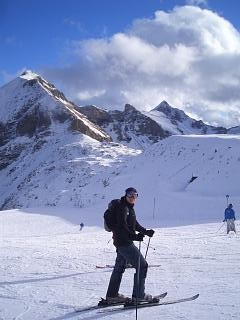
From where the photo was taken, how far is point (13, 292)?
837 cm

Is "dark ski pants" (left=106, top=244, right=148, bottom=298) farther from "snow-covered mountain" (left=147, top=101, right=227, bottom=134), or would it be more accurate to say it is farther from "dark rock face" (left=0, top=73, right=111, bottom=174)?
"snow-covered mountain" (left=147, top=101, right=227, bottom=134)

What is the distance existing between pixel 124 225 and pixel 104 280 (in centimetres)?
307

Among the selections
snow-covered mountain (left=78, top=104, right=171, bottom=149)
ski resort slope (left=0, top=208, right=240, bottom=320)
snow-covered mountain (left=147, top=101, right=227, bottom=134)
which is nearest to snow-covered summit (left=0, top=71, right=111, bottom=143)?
snow-covered mountain (left=78, top=104, right=171, bottom=149)

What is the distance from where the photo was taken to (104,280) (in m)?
9.42

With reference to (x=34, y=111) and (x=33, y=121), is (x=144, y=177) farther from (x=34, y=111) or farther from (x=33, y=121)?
(x=34, y=111)

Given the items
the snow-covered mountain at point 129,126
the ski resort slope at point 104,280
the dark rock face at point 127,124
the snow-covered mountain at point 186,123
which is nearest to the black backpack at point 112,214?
the ski resort slope at point 104,280

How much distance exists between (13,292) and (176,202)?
3069 cm

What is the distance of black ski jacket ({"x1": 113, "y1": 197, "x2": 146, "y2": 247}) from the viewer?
6.75 metres

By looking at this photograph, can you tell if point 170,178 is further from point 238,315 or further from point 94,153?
point 238,315

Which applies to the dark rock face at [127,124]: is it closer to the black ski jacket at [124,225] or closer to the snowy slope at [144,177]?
the snowy slope at [144,177]

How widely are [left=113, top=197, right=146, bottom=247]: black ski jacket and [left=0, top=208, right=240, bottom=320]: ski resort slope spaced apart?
1.01 meters

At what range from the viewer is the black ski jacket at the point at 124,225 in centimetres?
675

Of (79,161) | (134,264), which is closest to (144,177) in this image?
(79,161)

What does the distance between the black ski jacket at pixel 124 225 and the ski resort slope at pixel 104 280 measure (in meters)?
1.01
